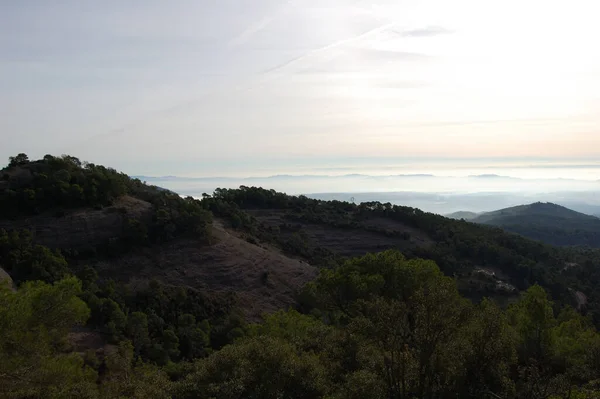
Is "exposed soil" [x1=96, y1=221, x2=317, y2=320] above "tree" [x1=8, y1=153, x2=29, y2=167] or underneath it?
underneath

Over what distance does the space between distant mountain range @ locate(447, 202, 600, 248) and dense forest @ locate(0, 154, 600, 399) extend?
176ft

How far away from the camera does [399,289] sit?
20141mm

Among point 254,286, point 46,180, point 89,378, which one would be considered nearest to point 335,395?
point 89,378

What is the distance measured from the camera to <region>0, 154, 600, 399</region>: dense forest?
1145 centimetres

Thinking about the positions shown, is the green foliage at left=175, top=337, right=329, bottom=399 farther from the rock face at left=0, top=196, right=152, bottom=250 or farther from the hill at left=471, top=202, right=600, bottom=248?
the hill at left=471, top=202, right=600, bottom=248

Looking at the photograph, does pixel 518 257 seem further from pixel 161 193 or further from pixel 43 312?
pixel 43 312

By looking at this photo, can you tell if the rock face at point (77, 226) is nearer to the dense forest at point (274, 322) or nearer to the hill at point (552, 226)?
the dense forest at point (274, 322)

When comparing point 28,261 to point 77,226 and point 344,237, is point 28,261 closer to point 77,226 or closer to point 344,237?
point 77,226

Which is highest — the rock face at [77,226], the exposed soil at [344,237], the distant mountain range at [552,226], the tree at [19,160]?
the tree at [19,160]

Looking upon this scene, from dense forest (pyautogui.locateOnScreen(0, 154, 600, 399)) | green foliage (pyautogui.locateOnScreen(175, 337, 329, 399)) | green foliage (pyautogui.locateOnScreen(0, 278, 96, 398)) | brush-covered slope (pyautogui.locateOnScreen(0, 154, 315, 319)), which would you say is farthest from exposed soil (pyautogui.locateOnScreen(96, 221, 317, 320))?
green foliage (pyautogui.locateOnScreen(175, 337, 329, 399))

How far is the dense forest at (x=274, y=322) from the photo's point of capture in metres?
11.4

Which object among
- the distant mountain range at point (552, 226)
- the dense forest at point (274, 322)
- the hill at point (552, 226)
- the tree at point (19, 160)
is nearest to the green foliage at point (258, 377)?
the dense forest at point (274, 322)

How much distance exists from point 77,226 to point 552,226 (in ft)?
369

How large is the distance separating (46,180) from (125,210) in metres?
6.11
